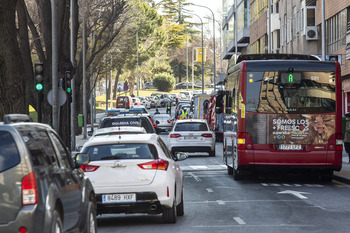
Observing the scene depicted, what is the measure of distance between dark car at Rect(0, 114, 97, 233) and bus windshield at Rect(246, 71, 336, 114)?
12375 millimetres

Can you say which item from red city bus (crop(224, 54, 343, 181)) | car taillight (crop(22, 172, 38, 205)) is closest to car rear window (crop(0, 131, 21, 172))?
car taillight (crop(22, 172, 38, 205))

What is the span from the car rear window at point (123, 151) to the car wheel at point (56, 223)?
4810 millimetres

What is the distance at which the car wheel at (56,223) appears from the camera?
691 cm

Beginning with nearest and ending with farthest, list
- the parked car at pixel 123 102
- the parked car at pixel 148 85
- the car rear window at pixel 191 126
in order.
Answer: the car rear window at pixel 191 126, the parked car at pixel 123 102, the parked car at pixel 148 85

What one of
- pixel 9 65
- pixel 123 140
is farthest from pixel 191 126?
pixel 123 140

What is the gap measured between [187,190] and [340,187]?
3.91 metres

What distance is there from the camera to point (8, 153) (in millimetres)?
6730

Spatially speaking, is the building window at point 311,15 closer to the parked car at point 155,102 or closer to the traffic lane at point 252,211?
the traffic lane at point 252,211

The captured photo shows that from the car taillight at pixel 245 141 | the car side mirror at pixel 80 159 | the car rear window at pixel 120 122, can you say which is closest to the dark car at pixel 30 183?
the car side mirror at pixel 80 159

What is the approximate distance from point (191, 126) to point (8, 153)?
1093 inches

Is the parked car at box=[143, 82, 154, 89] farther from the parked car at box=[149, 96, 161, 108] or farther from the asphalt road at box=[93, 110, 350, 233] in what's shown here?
the asphalt road at box=[93, 110, 350, 233]

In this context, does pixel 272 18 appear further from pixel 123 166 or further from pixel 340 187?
pixel 123 166

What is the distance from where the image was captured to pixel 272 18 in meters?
61.9

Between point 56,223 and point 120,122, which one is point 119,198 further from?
point 120,122
